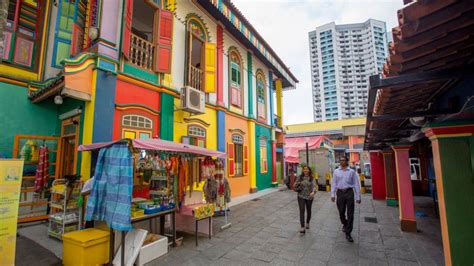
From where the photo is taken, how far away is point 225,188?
618 cm

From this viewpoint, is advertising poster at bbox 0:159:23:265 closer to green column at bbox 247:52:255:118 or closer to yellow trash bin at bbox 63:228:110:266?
yellow trash bin at bbox 63:228:110:266

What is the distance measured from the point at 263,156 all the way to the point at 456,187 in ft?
33.4

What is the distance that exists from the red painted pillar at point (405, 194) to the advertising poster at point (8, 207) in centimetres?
795

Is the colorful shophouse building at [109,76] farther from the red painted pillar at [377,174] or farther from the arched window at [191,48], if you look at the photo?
the red painted pillar at [377,174]

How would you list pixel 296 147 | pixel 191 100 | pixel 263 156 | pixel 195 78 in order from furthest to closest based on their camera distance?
pixel 296 147, pixel 263 156, pixel 195 78, pixel 191 100

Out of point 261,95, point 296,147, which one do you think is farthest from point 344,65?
point 261,95

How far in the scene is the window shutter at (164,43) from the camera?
6895 mm

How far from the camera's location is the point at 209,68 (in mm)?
8852

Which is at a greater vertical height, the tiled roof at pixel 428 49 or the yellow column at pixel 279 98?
the yellow column at pixel 279 98

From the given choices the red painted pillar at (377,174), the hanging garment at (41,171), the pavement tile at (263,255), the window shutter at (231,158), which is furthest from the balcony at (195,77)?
the red painted pillar at (377,174)

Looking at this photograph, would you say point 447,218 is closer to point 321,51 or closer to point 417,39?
point 417,39

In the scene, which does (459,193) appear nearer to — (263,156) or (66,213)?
(66,213)

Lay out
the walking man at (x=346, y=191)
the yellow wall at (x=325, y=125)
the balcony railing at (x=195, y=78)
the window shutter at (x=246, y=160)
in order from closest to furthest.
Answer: the walking man at (x=346, y=191), the balcony railing at (x=195, y=78), the window shutter at (x=246, y=160), the yellow wall at (x=325, y=125)

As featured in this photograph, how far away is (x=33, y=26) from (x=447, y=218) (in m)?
10.5
